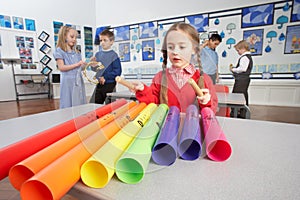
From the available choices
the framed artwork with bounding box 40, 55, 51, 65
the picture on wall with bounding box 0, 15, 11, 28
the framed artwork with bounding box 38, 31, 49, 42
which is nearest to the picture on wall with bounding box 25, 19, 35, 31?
the framed artwork with bounding box 38, 31, 49, 42

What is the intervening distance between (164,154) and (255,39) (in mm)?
4041

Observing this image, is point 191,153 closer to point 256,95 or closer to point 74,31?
point 74,31

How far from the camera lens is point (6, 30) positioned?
13.3 ft

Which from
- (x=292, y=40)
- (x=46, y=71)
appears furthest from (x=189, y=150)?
(x=46, y=71)

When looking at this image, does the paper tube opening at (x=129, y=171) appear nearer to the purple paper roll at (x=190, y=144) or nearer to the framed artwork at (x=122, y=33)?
the purple paper roll at (x=190, y=144)

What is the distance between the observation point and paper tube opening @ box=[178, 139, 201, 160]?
1.21 ft

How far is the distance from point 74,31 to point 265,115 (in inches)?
116

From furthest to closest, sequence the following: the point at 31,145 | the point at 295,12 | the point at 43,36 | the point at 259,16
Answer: the point at 43,36 → the point at 259,16 → the point at 295,12 → the point at 31,145

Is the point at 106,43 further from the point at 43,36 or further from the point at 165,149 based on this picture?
the point at 43,36

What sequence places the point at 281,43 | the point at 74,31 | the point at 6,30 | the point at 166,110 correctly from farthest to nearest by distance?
the point at 6,30 → the point at 281,43 → the point at 74,31 → the point at 166,110

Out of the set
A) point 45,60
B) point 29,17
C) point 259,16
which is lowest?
point 45,60

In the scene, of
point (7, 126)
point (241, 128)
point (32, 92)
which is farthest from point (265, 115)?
point (32, 92)

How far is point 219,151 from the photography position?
1.24 ft

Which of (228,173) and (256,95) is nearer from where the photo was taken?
(228,173)
